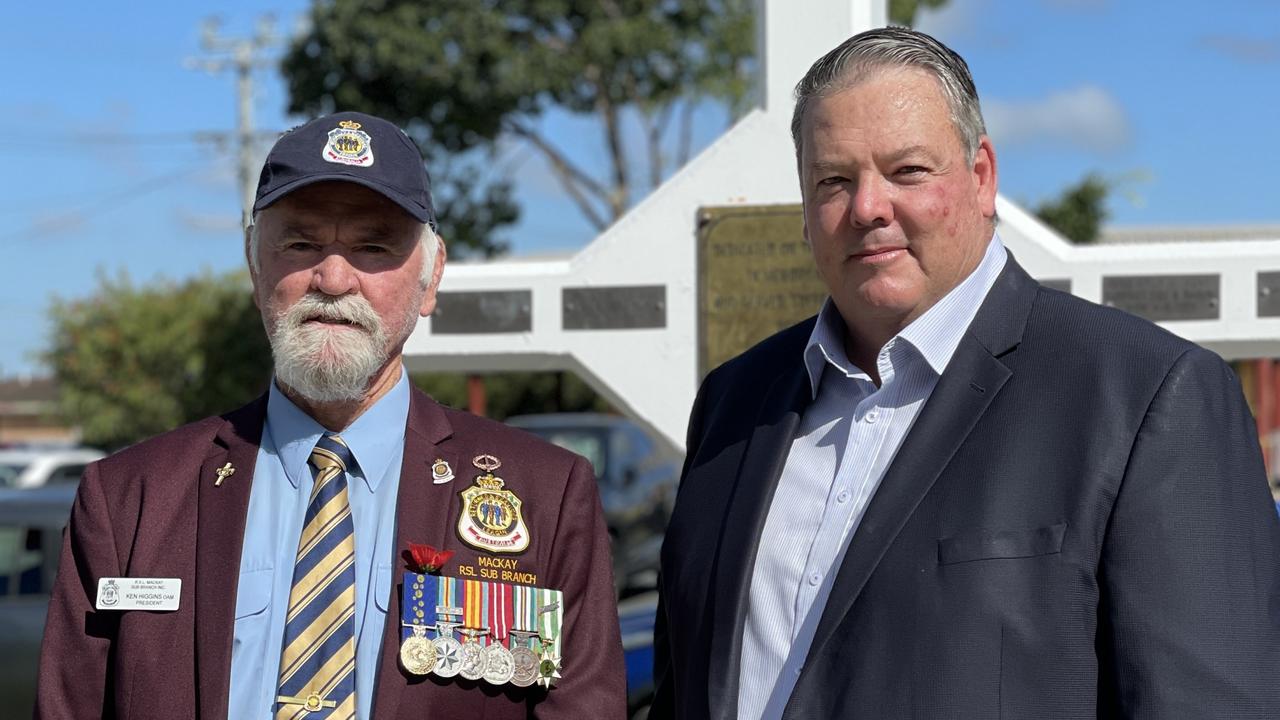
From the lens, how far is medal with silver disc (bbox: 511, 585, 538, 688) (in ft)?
8.38

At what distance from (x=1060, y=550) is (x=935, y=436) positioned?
0.96 ft

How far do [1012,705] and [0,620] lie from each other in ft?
21.0

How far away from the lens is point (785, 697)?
238cm

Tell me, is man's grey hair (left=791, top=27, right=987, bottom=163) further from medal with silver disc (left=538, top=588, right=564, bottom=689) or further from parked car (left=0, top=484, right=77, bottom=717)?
parked car (left=0, top=484, right=77, bottom=717)

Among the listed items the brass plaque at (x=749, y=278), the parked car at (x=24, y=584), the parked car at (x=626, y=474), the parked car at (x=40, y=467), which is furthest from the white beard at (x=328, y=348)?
the parked car at (x=40, y=467)

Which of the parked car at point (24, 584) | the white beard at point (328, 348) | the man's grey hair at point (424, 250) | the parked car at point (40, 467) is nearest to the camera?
the white beard at point (328, 348)

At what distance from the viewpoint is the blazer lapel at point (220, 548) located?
2.46 metres

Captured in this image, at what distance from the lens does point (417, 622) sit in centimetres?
251

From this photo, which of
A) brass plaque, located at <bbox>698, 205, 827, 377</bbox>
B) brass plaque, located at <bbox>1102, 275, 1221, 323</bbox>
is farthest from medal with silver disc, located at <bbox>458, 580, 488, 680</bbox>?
brass plaque, located at <bbox>1102, 275, 1221, 323</bbox>

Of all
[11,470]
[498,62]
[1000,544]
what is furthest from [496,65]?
[1000,544]

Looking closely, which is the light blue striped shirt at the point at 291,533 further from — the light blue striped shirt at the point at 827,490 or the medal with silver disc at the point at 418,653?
the light blue striped shirt at the point at 827,490

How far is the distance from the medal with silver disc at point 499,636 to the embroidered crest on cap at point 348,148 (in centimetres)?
81

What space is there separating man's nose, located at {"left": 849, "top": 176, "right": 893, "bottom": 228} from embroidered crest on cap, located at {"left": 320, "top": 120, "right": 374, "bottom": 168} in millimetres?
892

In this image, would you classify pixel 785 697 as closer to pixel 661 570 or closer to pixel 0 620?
pixel 661 570
